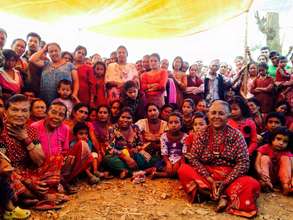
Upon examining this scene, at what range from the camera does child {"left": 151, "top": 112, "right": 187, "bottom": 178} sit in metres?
4.64

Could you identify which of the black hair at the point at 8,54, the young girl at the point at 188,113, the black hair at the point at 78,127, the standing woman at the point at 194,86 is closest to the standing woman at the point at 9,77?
the black hair at the point at 8,54

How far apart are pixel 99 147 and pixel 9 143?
1.68m

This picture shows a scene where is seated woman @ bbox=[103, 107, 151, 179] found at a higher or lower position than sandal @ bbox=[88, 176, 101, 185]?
higher

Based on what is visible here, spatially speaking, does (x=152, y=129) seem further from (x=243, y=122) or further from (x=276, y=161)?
(x=276, y=161)

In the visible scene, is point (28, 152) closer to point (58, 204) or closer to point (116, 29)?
point (58, 204)

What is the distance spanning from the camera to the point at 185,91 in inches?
259

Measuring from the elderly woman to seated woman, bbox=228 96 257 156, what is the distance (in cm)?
98

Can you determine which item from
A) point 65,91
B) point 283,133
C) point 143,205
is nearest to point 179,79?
point 65,91

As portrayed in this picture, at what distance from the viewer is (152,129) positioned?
5234 millimetres

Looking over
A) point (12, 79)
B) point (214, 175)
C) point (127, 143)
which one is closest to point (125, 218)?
point (214, 175)

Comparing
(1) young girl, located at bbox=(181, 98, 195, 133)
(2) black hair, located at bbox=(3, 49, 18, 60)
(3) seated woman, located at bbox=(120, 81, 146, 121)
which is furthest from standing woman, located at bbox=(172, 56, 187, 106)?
(2) black hair, located at bbox=(3, 49, 18, 60)

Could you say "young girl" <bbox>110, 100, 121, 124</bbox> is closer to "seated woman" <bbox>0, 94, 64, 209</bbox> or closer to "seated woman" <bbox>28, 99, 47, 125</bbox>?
"seated woman" <bbox>28, 99, 47, 125</bbox>

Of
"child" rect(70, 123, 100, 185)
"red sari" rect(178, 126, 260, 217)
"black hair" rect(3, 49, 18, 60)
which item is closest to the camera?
"red sari" rect(178, 126, 260, 217)

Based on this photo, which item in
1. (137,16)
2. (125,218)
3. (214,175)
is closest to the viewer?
(125,218)
